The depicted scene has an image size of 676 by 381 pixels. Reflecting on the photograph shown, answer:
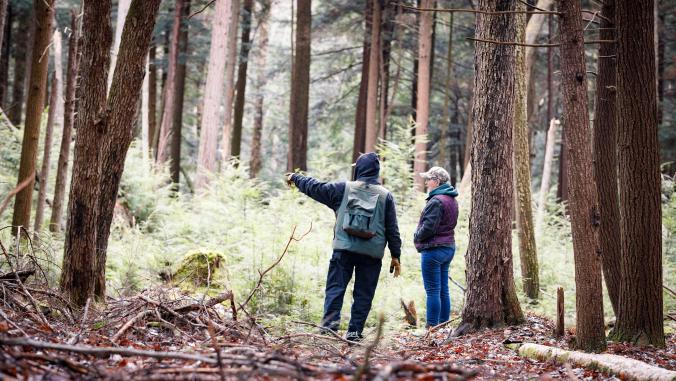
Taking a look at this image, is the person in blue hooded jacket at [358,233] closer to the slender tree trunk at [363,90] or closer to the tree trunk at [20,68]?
the slender tree trunk at [363,90]

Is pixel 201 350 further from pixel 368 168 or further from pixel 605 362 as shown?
pixel 368 168

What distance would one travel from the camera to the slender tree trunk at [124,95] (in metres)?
5.52

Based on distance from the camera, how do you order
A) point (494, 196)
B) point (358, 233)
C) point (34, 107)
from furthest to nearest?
1. point (34, 107)
2. point (494, 196)
3. point (358, 233)

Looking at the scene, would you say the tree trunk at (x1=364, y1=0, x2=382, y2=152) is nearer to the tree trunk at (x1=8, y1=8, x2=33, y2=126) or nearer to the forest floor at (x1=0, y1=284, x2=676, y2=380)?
the tree trunk at (x1=8, y1=8, x2=33, y2=126)

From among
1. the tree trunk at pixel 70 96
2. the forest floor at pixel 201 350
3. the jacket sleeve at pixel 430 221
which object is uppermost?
the tree trunk at pixel 70 96

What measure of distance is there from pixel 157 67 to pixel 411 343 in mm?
21304

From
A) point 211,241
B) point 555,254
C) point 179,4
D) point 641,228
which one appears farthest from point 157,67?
point 641,228

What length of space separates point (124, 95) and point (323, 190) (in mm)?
2569

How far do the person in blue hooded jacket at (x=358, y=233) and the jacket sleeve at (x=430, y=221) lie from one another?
946 millimetres

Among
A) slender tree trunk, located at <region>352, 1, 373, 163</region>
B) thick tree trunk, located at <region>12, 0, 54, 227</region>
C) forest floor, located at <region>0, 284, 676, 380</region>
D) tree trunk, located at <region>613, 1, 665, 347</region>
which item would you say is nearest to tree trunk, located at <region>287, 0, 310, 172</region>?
slender tree trunk, located at <region>352, 1, 373, 163</region>

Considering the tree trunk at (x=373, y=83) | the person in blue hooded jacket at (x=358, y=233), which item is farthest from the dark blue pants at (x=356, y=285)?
the tree trunk at (x=373, y=83)

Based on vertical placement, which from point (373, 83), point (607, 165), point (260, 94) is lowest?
point (607, 165)

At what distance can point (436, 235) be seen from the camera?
26.9 feet

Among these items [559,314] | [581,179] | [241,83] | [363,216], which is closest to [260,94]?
[241,83]
